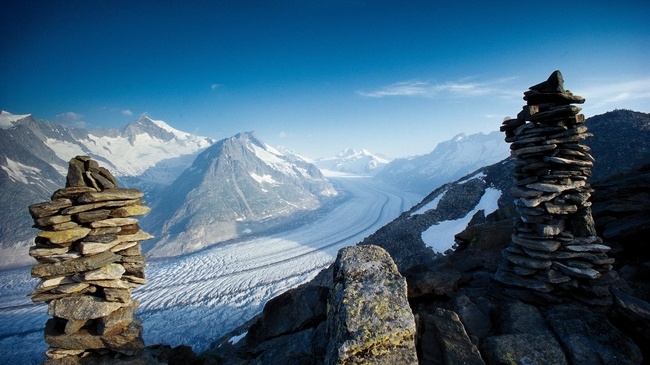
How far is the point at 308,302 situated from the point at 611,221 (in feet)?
A: 45.6

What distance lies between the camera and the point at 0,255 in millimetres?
117188

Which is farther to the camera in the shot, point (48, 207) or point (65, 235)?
point (65, 235)

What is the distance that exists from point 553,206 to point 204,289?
82.4 m

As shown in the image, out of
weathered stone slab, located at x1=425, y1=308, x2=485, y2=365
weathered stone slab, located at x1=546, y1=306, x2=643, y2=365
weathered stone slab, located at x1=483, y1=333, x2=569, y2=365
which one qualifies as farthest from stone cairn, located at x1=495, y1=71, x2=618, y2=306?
weathered stone slab, located at x1=425, y1=308, x2=485, y2=365

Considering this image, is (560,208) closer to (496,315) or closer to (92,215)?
(496,315)

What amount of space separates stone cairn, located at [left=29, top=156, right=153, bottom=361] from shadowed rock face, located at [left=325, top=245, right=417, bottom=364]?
7.46 m

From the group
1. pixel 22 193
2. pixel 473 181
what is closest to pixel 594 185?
pixel 473 181

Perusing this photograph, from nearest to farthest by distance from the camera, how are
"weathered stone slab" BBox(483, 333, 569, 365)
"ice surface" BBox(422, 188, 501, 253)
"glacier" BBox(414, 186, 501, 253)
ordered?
1. "weathered stone slab" BBox(483, 333, 569, 365)
2. "glacier" BBox(414, 186, 501, 253)
3. "ice surface" BBox(422, 188, 501, 253)

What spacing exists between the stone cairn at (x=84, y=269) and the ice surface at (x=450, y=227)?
30410 millimetres

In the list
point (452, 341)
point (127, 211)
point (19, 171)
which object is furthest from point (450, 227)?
point (19, 171)

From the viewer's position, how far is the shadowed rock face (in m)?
4.54

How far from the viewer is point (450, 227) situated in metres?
36.1

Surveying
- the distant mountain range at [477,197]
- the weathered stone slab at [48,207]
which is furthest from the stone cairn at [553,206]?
the distant mountain range at [477,197]

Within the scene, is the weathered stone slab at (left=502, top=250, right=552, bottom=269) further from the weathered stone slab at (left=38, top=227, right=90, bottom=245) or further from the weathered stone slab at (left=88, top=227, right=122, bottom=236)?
the weathered stone slab at (left=38, top=227, right=90, bottom=245)
